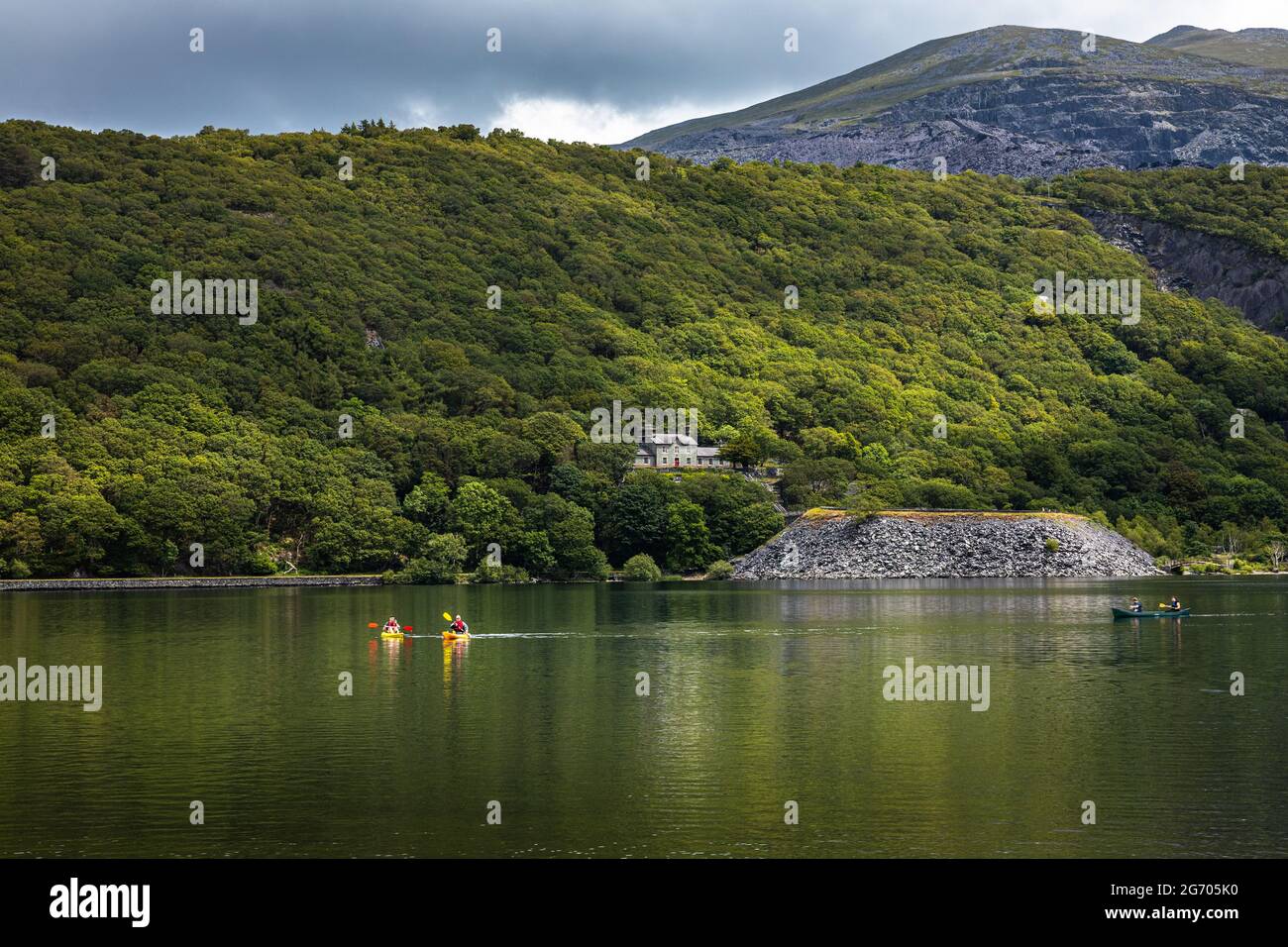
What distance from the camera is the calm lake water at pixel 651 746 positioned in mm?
27859

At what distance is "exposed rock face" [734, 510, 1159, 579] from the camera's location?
488 feet

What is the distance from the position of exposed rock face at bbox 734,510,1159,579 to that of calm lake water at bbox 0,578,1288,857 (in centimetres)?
7509

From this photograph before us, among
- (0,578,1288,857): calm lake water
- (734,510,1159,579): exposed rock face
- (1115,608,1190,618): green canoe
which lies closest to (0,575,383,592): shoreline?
(734,510,1159,579): exposed rock face

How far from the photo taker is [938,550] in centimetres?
14988

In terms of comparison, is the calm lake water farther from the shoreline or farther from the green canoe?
the shoreline

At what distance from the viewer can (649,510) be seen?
158000mm

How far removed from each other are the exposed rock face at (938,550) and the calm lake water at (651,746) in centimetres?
Result: 7509

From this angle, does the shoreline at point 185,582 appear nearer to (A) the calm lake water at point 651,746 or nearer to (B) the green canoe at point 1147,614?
(A) the calm lake water at point 651,746

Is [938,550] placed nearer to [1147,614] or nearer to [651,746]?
[1147,614]

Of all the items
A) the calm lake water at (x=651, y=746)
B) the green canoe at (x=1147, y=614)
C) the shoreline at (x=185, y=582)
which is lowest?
the shoreline at (x=185, y=582)

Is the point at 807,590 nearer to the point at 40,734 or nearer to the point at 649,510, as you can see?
the point at 649,510

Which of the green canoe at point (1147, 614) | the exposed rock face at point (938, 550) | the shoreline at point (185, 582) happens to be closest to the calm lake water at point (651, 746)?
the green canoe at point (1147, 614)

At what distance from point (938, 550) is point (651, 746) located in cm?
11727
